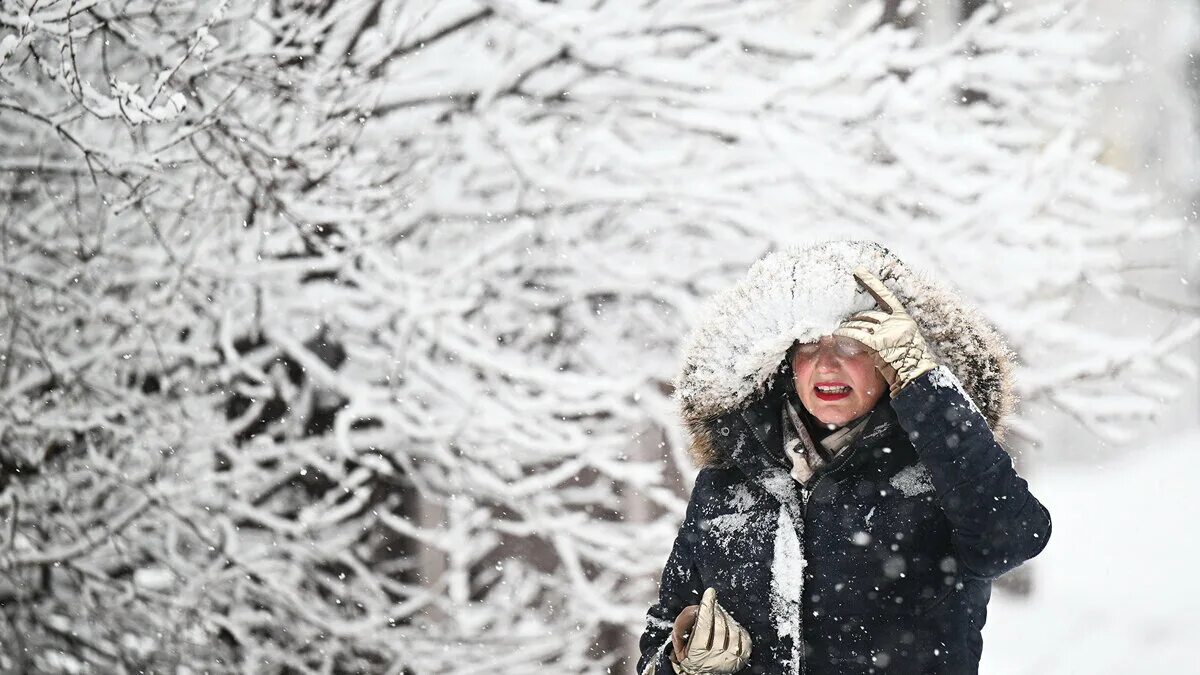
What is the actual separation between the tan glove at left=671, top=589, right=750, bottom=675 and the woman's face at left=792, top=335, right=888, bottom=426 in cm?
37

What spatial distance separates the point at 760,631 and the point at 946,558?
1.13 ft

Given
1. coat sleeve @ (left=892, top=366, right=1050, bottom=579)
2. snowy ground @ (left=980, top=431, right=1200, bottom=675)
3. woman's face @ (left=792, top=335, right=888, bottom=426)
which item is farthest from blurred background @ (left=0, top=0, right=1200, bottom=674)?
snowy ground @ (left=980, top=431, right=1200, bottom=675)

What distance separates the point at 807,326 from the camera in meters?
1.68

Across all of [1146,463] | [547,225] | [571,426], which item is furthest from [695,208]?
[1146,463]

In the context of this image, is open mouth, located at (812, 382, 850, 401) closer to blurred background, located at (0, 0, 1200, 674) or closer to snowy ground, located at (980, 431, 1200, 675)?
blurred background, located at (0, 0, 1200, 674)

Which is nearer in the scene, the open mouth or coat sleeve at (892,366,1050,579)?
coat sleeve at (892,366,1050,579)

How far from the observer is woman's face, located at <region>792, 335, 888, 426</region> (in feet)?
5.44

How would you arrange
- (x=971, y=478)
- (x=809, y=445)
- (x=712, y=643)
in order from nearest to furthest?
(x=971, y=478) < (x=712, y=643) < (x=809, y=445)

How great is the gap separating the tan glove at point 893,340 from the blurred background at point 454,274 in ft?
8.53

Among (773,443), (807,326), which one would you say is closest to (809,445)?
(773,443)

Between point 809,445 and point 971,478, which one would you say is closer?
point 971,478

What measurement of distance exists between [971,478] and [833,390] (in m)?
0.27

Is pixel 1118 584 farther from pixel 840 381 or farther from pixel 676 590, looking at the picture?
pixel 840 381

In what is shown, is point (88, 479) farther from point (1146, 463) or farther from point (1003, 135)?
point (1146, 463)
